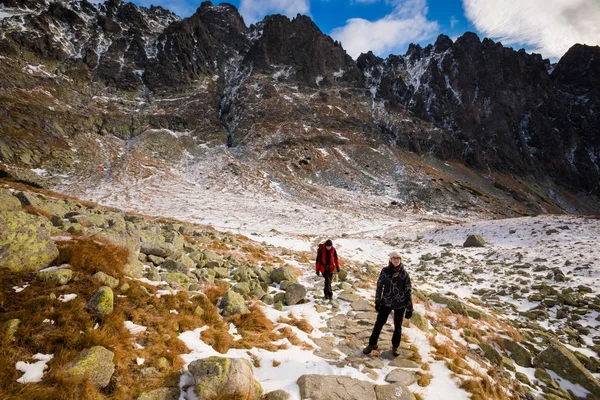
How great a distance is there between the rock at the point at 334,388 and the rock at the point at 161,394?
213 cm

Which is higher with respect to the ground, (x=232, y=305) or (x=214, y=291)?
(x=214, y=291)

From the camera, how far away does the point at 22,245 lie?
6.00 m

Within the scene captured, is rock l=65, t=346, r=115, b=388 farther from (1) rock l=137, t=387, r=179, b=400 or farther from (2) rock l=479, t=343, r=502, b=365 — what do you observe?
(2) rock l=479, t=343, r=502, b=365

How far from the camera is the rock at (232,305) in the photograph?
7.55 metres

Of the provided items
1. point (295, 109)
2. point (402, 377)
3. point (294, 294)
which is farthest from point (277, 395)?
point (295, 109)

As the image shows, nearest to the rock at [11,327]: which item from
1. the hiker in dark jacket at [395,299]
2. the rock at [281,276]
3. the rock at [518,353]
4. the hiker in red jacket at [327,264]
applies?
the hiker in dark jacket at [395,299]

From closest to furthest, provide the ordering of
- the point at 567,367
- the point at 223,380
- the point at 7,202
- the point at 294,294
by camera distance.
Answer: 1. the point at 223,380
2. the point at 567,367
3. the point at 7,202
4. the point at 294,294

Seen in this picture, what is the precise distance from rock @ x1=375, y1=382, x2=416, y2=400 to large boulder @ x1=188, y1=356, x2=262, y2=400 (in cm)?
232

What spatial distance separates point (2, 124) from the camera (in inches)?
2111

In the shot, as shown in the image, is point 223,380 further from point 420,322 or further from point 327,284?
point 420,322

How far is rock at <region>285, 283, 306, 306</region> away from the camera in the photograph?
9.69 meters

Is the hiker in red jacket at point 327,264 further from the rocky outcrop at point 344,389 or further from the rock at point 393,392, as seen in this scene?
the rock at point 393,392

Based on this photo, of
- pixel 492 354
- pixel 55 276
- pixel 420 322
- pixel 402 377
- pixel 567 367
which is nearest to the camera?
pixel 55 276

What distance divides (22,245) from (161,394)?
4567 mm
